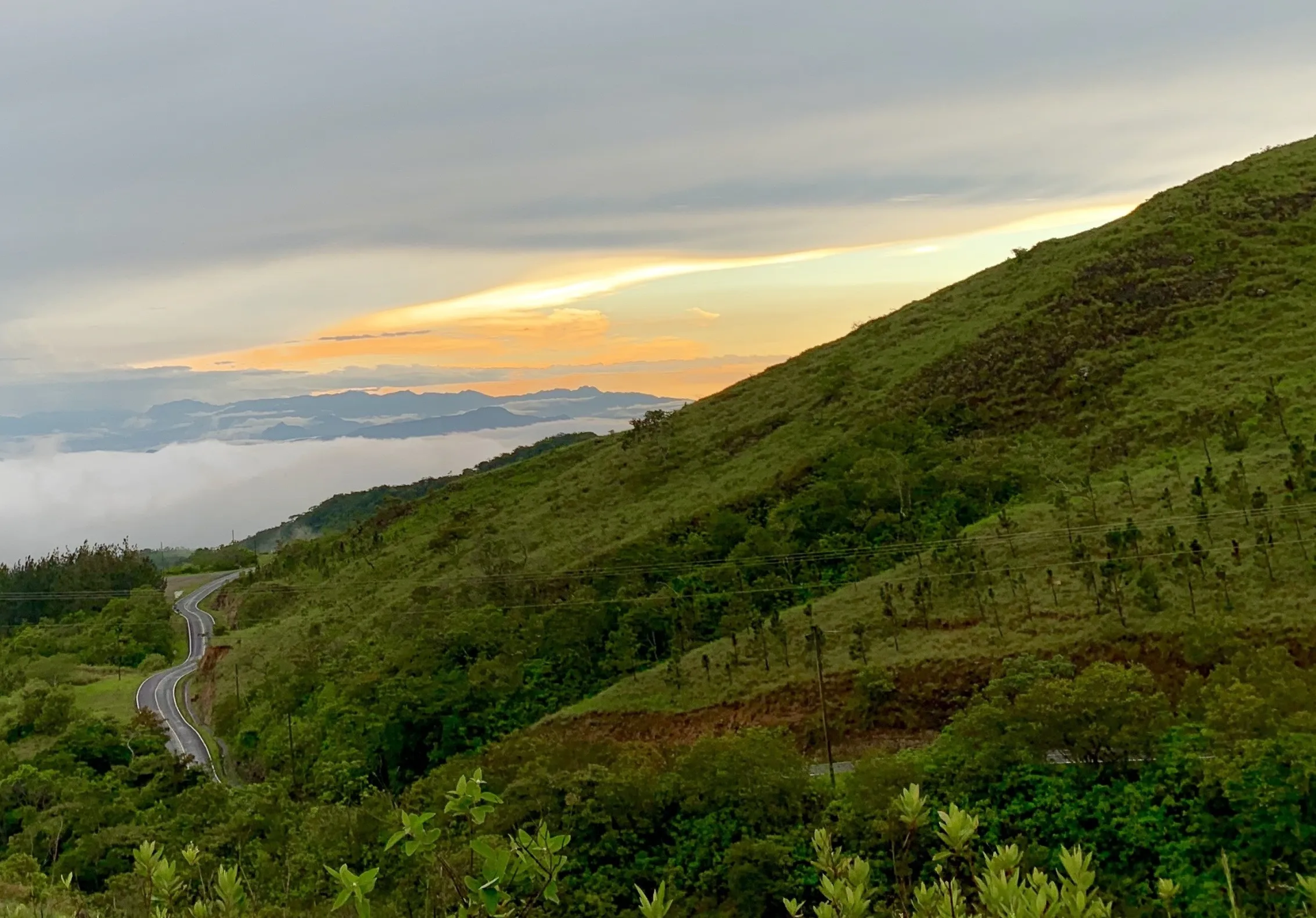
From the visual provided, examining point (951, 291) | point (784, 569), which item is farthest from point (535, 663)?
point (951, 291)

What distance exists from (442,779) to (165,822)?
463 inches

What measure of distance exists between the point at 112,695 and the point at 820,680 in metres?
42.5

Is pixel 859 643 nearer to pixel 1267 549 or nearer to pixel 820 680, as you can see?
pixel 820 680

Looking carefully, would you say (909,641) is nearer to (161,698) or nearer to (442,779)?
(442,779)

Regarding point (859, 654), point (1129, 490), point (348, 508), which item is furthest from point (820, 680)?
point (348, 508)

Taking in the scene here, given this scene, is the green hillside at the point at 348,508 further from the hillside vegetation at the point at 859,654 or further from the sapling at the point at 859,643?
the sapling at the point at 859,643

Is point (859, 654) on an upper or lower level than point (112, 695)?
upper

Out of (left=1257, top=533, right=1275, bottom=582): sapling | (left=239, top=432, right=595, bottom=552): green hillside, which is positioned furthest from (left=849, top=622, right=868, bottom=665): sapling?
(left=239, top=432, right=595, bottom=552): green hillside

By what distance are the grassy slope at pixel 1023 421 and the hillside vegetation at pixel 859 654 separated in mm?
A: 204

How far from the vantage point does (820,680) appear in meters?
19.2

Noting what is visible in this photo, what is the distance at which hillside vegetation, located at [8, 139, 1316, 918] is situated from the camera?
1307 centimetres

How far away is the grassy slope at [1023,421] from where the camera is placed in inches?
944

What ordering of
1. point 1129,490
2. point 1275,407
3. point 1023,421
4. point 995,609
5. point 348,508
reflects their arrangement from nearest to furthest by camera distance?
point 995,609 < point 1129,490 < point 1275,407 < point 1023,421 < point 348,508

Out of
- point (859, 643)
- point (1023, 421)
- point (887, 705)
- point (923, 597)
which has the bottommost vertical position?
point (887, 705)
